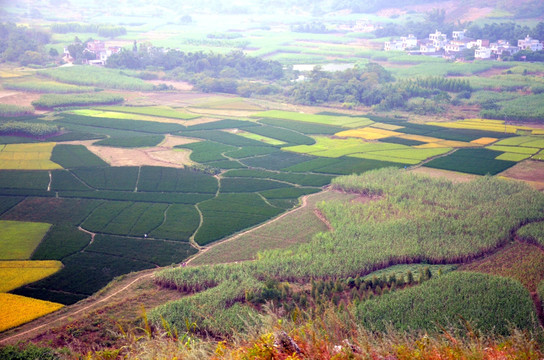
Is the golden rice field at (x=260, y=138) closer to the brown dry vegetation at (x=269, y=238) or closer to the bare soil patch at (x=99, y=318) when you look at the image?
the brown dry vegetation at (x=269, y=238)

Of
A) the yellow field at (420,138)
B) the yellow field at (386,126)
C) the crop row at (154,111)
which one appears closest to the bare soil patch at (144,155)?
the crop row at (154,111)

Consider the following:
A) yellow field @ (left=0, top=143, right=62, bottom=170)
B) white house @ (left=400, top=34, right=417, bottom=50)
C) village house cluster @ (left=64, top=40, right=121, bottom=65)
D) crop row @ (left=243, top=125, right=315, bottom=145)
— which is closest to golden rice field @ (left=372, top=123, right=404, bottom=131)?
crop row @ (left=243, top=125, right=315, bottom=145)

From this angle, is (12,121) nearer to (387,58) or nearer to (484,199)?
(484,199)

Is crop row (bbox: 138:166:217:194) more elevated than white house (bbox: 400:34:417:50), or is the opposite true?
white house (bbox: 400:34:417:50)

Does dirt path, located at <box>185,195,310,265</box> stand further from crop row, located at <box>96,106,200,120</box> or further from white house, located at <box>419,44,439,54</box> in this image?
white house, located at <box>419,44,439,54</box>

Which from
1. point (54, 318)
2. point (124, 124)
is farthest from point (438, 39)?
point (54, 318)

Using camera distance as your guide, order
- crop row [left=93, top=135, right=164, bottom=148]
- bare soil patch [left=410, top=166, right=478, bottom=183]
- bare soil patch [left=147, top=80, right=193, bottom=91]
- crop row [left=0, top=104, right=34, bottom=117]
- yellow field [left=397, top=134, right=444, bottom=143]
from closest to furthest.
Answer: bare soil patch [left=410, top=166, right=478, bottom=183], crop row [left=93, top=135, right=164, bottom=148], yellow field [left=397, top=134, right=444, bottom=143], crop row [left=0, top=104, right=34, bottom=117], bare soil patch [left=147, top=80, right=193, bottom=91]
